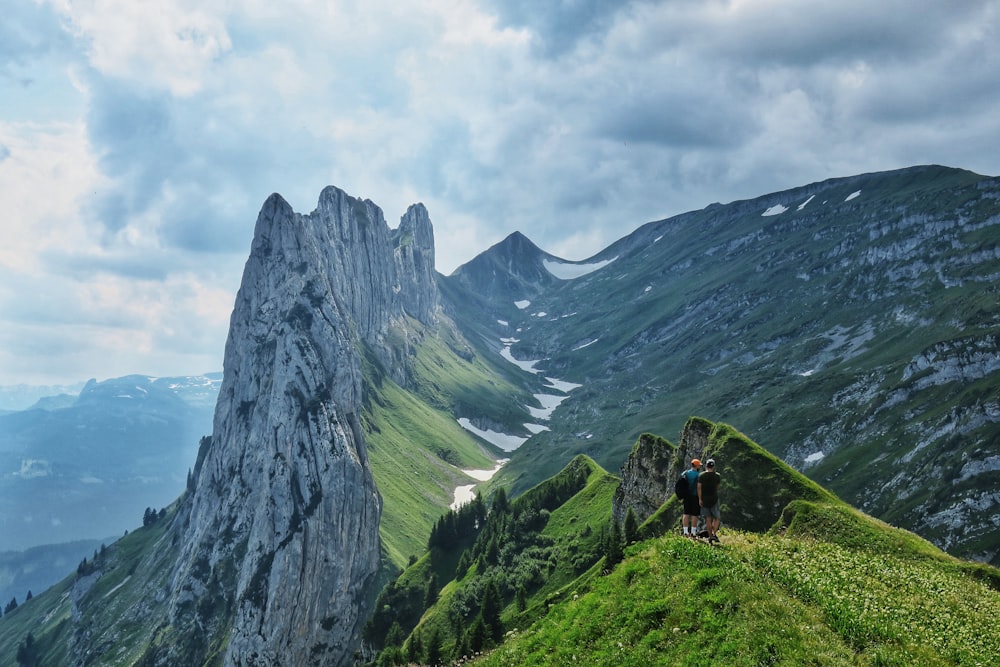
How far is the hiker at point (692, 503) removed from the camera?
27.7m

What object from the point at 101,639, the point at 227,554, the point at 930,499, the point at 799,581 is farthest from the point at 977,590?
the point at 101,639

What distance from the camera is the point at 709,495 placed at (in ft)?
89.5

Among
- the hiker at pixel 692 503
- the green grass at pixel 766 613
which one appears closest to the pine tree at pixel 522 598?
the green grass at pixel 766 613

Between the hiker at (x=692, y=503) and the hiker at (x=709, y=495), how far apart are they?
29 centimetres

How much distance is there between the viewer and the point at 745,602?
20.8m

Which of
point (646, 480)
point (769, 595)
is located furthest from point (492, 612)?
point (769, 595)

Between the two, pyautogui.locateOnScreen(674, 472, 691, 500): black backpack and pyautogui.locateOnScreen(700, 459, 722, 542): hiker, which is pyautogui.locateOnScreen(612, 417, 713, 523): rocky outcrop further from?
pyautogui.locateOnScreen(674, 472, 691, 500): black backpack

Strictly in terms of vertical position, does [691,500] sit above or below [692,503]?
above

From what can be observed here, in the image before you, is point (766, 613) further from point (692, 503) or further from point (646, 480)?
point (646, 480)

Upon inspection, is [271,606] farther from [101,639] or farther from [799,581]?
[799,581]

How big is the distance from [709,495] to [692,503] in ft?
3.69

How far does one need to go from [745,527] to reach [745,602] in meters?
23.3

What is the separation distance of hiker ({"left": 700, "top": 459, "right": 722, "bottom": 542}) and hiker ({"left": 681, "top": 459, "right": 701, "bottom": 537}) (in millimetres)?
295

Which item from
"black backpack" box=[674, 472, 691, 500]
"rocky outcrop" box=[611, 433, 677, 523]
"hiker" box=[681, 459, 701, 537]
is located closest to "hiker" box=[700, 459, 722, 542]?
"hiker" box=[681, 459, 701, 537]
